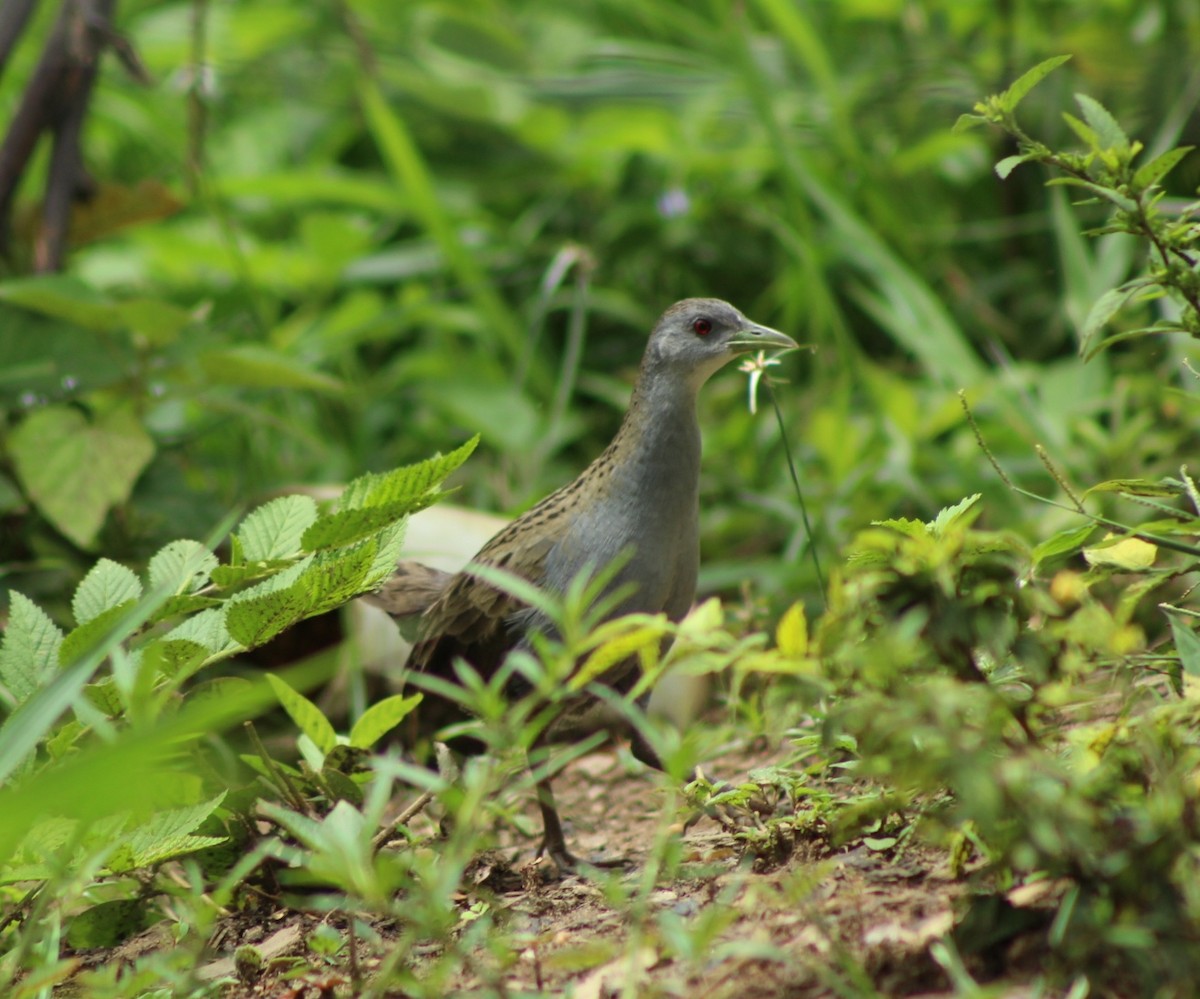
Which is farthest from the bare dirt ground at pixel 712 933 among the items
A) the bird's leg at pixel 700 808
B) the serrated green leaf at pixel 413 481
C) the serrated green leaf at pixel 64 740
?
the serrated green leaf at pixel 413 481

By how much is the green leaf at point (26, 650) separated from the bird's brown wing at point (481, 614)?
0.95m

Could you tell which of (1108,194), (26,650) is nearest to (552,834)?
(26,650)

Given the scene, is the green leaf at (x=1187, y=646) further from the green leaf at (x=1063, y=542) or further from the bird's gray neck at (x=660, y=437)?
the bird's gray neck at (x=660, y=437)

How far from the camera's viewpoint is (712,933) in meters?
1.72

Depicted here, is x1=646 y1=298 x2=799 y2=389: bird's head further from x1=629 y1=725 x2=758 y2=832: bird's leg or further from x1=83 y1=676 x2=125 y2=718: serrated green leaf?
x1=83 y1=676 x2=125 y2=718: serrated green leaf

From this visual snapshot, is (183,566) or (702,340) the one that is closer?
(183,566)

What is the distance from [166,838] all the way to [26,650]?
39 centimetres

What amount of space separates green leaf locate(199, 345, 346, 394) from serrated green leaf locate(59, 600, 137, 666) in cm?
168

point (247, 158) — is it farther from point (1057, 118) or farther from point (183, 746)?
point (183, 746)

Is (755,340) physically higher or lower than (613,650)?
lower

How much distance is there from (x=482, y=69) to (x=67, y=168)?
2472 mm

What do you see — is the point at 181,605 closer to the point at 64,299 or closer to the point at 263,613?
the point at 263,613

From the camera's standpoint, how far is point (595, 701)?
293 cm

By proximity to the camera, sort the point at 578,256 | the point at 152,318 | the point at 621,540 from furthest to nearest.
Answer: the point at 578,256
the point at 152,318
the point at 621,540
